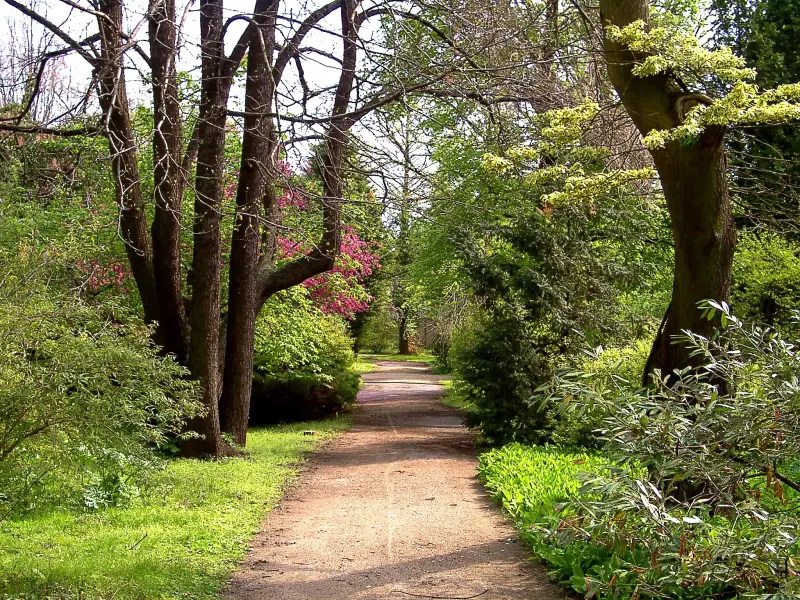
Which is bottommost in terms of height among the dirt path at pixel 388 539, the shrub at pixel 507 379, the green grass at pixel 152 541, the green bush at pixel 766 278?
the dirt path at pixel 388 539

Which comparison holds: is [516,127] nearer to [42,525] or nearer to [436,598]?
[436,598]

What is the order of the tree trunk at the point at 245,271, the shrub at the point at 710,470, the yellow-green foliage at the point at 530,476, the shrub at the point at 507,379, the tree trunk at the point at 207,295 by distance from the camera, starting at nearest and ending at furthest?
1. the shrub at the point at 710,470
2. the yellow-green foliage at the point at 530,476
3. the tree trunk at the point at 207,295
4. the tree trunk at the point at 245,271
5. the shrub at the point at 507,379

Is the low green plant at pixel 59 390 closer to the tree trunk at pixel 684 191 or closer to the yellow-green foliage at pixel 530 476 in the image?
the yellow-green foliage at pixel 530 476

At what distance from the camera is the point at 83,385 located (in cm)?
578

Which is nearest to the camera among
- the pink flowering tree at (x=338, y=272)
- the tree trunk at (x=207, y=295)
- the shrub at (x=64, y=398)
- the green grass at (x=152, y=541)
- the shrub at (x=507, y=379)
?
the shrub at (x=64, y=398)

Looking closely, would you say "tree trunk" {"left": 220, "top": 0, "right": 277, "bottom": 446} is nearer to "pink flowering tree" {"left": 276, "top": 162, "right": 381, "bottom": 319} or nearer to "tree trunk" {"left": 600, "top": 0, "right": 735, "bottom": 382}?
"pink flowering tree" {"left": 276, "top": 162, "right": 381, "bottom": 319}

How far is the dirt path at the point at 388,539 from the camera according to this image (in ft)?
21.1

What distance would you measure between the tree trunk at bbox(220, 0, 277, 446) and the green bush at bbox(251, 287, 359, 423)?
3481 millimetres

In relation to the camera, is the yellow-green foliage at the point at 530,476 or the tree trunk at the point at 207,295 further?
the tree trunk at the point at 207,295

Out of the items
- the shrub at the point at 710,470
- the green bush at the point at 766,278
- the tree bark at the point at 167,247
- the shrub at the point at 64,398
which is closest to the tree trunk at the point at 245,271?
the tree bark at the point at 167,247

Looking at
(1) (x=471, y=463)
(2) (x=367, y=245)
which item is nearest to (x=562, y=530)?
(1) (x=471, y=463)

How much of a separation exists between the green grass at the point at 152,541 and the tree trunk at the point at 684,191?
4.34 meters

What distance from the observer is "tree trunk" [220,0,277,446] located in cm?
1229

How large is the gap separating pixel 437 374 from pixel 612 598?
33.8 metres
